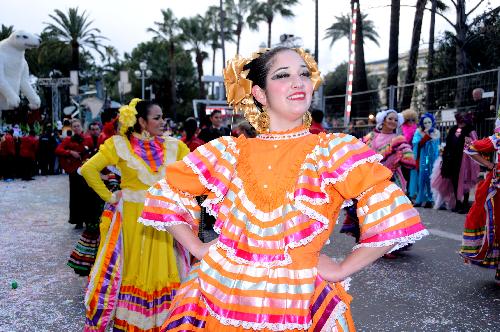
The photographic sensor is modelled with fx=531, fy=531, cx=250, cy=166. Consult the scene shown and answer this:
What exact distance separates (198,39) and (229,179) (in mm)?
49883

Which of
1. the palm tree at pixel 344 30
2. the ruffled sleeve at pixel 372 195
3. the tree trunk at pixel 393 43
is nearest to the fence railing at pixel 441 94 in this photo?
the tree trunk at pixel 393 43

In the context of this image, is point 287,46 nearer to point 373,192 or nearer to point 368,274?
point 373,192

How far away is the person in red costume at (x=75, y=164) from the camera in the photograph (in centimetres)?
886

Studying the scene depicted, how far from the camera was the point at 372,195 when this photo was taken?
6.17 ft

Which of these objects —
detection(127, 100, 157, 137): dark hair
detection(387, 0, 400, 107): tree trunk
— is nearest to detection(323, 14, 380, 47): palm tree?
detection(387, 0, 400, 107): tree trunk

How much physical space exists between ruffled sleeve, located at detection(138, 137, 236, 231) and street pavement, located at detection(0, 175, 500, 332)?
8.25 ft

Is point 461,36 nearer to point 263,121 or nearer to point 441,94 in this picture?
point 441,94

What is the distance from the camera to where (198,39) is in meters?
50.3

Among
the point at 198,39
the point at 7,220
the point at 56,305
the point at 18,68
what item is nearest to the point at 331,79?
the point at 198,39

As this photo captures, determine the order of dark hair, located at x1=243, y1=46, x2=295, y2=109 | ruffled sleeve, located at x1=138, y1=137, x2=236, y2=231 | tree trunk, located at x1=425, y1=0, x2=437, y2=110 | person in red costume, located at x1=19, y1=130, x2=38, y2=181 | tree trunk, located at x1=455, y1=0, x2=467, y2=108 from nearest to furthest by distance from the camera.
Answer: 1. ruffled sleeve, located at x1=138, y1=137, x2=236, y2=231
2. dark hair, located at x1=243, y1=46, x2=295, y2=109
3. tree trunk, located at x1=425, y1=0, x2=437, y2=110
4. tree trunk, located at x1=455, y1=0, x2=467, y2=108
5. person in red costume, located at x1=19, y1=130, x2=38, y2=181

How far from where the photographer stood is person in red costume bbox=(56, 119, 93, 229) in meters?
8.86

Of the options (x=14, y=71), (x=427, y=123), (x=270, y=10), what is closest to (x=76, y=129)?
(x=14, y=71)

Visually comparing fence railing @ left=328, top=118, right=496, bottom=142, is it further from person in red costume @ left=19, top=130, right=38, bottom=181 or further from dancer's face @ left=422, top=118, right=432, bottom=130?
person in red costume @ left=19, top=130, right=38, bottom=181

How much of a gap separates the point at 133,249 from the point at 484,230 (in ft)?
11.9
